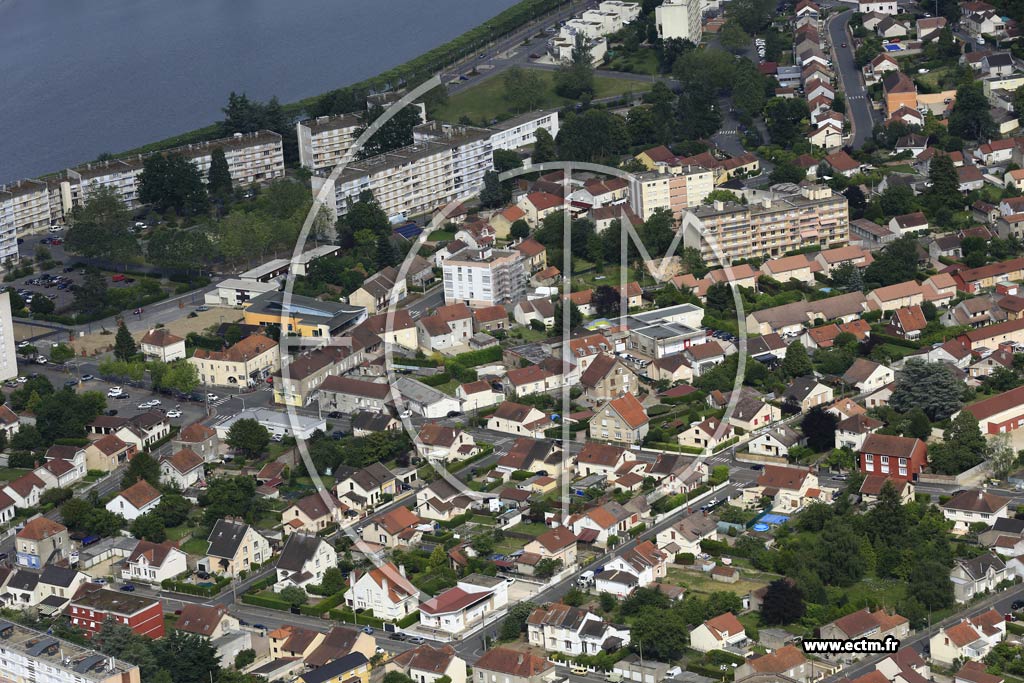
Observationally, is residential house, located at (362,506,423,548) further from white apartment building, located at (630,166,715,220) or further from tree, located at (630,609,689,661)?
white apartment building, located at (630,166,715,220)

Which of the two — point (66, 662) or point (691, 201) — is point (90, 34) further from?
point (66, 662)

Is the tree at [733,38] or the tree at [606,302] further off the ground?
the tree at [733,38]

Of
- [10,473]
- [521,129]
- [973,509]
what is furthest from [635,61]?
[973,509]

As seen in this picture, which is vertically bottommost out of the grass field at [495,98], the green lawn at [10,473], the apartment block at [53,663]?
the green lawn at [10,473]

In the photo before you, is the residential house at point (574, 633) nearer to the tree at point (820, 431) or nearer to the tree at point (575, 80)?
the tree at point (820, 431)

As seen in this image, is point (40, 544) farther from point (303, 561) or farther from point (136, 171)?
point (136, 171)

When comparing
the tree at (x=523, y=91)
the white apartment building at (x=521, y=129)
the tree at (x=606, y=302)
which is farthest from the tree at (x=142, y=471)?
the tree at (x=523, y=91)

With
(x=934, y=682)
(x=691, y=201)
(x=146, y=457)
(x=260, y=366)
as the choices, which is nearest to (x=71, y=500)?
(x=146, y=457)

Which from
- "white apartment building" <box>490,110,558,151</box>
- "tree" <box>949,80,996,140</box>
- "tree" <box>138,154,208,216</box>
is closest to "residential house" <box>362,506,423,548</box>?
"tree" <box>138,154,208,216</box>
